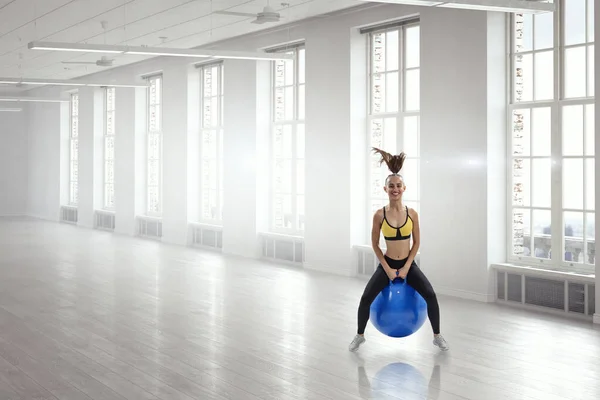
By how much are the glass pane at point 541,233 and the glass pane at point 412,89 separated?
2.34 meters

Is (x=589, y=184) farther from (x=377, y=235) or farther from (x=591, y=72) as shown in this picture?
(x=377, y=235)

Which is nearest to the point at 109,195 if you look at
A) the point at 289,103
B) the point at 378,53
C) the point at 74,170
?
the point at 74,170

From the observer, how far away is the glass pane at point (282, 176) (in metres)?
12.4

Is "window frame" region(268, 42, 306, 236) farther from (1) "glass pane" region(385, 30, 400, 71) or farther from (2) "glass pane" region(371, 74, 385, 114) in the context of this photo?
(1) "glass pane" region(385, 30, 400, 71)

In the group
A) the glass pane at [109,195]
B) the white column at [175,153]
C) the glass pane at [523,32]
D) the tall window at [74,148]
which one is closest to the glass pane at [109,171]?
the glass pane at [109,195]

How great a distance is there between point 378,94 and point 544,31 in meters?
2.84

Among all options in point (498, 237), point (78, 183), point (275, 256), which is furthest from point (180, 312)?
point (78, 183)

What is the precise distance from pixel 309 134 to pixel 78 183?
10257 millimetres

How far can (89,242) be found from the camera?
50.3 feet

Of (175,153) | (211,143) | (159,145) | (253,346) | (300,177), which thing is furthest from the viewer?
(159,145)

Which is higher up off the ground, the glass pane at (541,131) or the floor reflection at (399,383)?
the glass pane at (541,131)

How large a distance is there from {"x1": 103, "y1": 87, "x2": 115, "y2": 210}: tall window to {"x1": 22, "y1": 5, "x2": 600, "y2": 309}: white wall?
3216 mm

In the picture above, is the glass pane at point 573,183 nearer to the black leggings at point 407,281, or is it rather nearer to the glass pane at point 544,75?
the glass pane at point 544,75

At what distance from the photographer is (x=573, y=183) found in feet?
26.2
